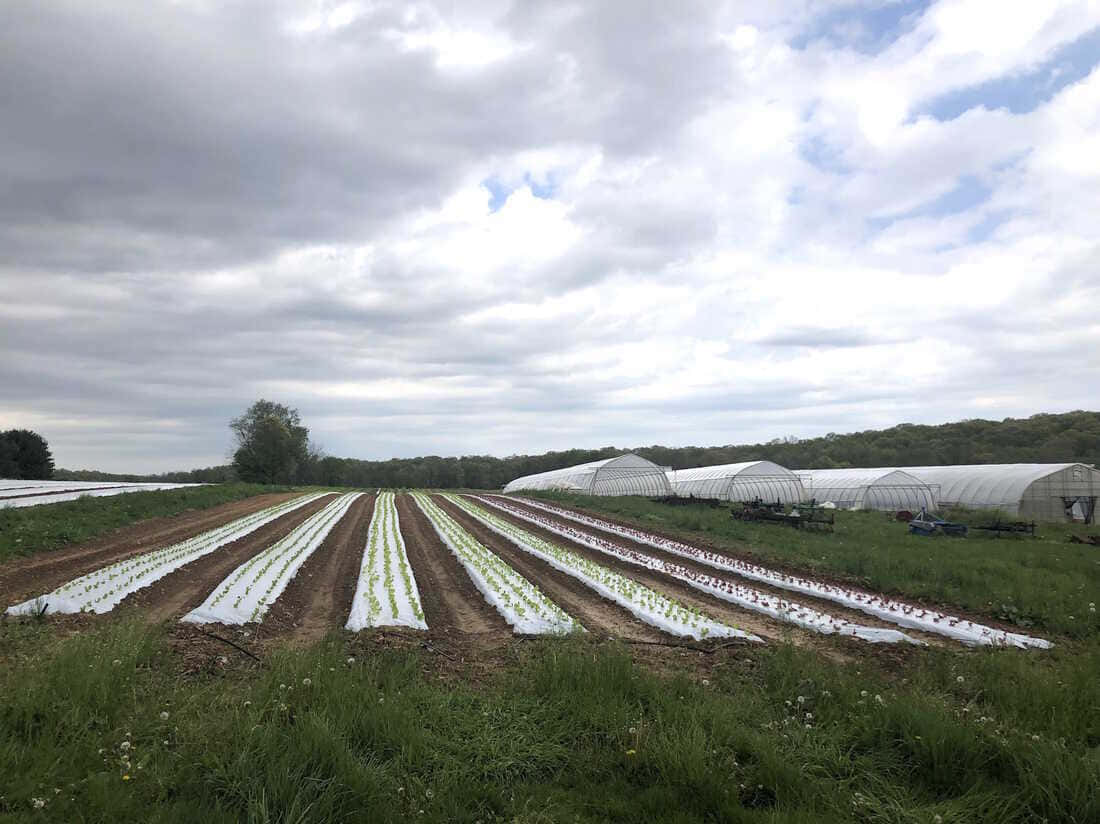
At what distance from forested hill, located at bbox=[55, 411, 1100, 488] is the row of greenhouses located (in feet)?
98.6

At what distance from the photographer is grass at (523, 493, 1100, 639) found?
9703 mm

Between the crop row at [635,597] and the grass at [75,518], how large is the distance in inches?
459

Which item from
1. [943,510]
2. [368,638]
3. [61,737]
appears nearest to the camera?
[61,737]

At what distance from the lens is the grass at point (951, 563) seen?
31.8ft

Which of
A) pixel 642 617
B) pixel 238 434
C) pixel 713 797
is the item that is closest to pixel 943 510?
pixel 642 617

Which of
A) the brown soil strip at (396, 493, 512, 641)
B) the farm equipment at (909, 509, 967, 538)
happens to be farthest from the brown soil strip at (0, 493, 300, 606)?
the farm equipment at (909, 509, 967, 538)

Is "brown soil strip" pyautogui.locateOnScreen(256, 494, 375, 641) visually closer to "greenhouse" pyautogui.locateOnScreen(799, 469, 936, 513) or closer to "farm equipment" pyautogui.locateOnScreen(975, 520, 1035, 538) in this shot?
"farm equipment" pyautogui.locateOnScreen(975, 520, 1035, 538)

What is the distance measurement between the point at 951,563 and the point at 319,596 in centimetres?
1311

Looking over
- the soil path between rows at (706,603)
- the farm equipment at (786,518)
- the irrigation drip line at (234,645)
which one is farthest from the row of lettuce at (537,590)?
the farm equipment at (786,518)

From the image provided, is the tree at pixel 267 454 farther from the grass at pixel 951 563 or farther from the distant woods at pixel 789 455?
the grass at pixel 951 563

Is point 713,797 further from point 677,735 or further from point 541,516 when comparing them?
point 541,516

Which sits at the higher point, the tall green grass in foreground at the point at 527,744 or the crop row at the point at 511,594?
the tall green grass in foreground at the point at 527,744

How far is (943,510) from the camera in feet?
107

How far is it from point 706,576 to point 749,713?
8227mm
